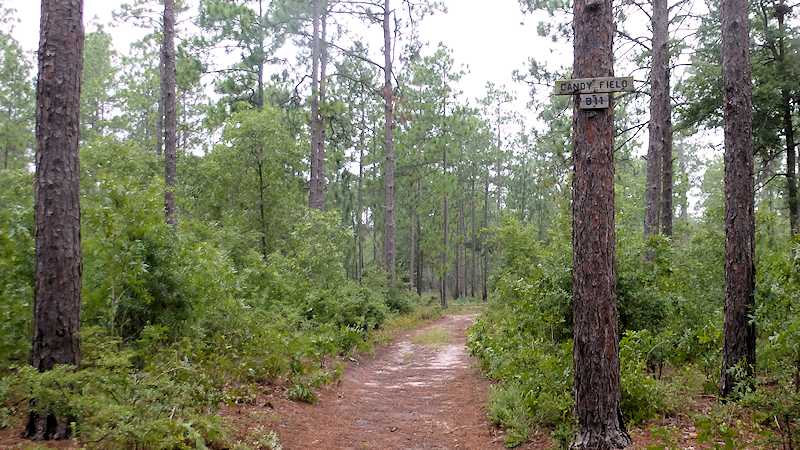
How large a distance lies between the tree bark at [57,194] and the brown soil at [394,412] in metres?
2.29

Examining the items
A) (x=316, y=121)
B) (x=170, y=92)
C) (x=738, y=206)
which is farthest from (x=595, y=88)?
(x=316, y=121)

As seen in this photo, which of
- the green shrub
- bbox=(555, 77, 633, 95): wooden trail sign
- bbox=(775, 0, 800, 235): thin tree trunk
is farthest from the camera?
bbox=(775, 0, 800, 235): thin tree trunk

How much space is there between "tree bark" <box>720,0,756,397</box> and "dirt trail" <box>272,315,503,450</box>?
3.01 meters

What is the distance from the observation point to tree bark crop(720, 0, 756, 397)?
6742 millimetres

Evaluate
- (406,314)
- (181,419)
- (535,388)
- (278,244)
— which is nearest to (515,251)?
(406,314)

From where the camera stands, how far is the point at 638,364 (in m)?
6.42

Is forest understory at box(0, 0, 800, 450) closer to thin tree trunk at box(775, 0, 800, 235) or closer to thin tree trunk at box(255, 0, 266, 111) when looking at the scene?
thin tree trunk at box(775, 0, 800, 235)

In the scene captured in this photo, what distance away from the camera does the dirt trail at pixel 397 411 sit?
6987mm

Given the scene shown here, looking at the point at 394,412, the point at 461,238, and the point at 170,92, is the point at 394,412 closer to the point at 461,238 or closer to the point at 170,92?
the point at 170,92

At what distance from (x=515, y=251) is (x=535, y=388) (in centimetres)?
1180

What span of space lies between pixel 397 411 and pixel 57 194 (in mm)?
5520

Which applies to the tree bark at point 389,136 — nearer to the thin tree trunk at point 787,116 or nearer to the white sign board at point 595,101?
the thin tree trunk at point 787,116

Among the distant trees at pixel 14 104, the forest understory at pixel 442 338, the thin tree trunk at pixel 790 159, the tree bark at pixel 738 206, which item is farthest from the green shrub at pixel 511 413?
the distant trees at pixel 14 104

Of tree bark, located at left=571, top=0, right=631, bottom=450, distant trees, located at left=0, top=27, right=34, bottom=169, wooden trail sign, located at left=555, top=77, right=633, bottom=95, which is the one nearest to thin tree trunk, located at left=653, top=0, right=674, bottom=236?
tree bark, located at left=571, top=0, right=631, bottom=450
